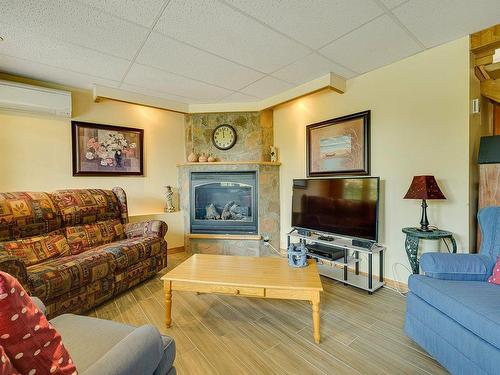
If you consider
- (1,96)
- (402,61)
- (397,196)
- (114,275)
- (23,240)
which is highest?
(402,61)

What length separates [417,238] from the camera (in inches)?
83.0

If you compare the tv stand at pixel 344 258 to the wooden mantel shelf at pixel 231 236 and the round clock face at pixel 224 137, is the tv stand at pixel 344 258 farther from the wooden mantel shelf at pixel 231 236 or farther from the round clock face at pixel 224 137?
the round clock face at pixel 224 137

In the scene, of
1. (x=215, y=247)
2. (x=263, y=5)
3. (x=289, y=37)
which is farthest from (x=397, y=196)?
(x=215, y=247)

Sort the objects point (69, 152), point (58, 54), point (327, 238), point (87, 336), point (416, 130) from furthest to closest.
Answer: point (69, 152) → point (327, 238) → point (416, 130) → point (58, 54) → point (87, 336)

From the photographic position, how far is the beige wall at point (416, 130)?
2.12 metres

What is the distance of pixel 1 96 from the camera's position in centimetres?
253

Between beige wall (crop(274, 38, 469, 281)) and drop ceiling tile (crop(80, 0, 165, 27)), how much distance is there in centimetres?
217

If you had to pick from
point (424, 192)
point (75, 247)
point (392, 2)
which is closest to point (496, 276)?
point (424, 192)

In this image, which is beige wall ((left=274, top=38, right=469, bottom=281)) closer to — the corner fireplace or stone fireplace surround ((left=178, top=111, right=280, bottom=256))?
stone fireplace surround ((left=178, top=111, right=280, bottom=256))

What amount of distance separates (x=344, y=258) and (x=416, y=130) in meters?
1.45

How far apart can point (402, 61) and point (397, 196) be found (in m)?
1.36

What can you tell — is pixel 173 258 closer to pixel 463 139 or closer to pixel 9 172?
pixel 9 172

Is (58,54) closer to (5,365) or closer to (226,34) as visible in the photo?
(226,34)

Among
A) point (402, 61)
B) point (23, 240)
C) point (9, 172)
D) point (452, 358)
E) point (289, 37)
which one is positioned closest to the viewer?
point (452, 358)
